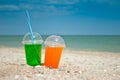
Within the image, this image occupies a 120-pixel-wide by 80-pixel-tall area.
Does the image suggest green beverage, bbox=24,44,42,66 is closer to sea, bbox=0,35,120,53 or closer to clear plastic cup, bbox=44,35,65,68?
clear plastic cup, bbox=44,35,65,68

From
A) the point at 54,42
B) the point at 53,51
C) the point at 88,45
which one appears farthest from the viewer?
the point at 88,45

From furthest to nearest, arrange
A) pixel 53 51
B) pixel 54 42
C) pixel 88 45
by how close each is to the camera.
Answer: pixel 88 45, pixel 54 42, pixel 53 51

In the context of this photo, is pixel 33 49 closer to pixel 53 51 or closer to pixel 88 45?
pixel 53 51

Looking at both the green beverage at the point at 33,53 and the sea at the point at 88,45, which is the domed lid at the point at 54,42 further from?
the sea at the point at 88,45

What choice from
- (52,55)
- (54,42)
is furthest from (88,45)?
(52,55)

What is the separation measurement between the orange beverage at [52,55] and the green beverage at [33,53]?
0.80ft

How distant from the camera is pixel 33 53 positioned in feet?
24.5

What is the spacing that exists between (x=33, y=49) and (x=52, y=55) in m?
0.53

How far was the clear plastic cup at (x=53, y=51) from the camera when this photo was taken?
291 inches

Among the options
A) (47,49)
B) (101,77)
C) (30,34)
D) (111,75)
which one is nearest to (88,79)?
(101,77)

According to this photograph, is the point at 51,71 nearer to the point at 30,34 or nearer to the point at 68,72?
the point at 68,72

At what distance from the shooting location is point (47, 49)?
7422mm

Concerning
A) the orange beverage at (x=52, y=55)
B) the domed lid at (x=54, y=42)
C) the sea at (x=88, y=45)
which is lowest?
the sea at (x=88, y=45)

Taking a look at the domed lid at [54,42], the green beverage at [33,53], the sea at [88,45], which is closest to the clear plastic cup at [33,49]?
the green beverage at [33,53]
